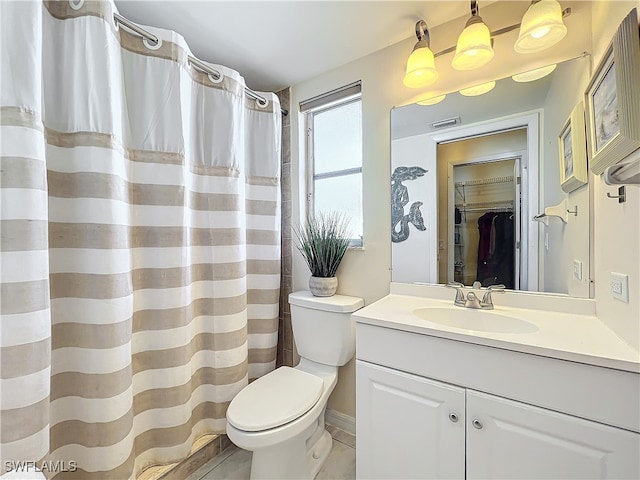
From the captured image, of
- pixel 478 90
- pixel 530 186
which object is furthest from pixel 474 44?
pixel 530 186

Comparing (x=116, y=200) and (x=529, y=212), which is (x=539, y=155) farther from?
(x=116, y=200)

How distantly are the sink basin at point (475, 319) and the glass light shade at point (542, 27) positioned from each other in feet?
3.60

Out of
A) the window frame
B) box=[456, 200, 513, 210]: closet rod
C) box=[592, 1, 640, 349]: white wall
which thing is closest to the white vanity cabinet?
box=[592, 1, 640, 349]: white wall

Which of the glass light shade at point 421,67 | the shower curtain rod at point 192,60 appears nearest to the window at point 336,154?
the shower curtain rod at point 192,60

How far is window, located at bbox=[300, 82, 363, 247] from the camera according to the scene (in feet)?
5.69

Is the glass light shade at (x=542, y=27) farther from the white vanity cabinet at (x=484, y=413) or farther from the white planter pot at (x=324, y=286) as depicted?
the white planter pot at (x=324, y=286)

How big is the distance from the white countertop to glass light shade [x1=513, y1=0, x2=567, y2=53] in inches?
40.5

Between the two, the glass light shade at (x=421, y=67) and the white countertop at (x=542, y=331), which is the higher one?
the glass light shade at (x=421, y=67)

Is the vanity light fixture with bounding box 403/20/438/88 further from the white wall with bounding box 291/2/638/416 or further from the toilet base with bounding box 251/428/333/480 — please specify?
the toilet base with bounding box 251/428/333/480

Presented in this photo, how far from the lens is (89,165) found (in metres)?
1.02

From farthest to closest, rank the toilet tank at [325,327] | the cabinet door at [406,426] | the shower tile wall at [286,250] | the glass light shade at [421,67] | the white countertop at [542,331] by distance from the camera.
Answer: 1. the shower tile wall at [286,250]
2. the toilet tank at [325,327]
3. the glass light shade at [421,67]
4. the cabinet door at [406,426]
5. the white countertop at [542,331]

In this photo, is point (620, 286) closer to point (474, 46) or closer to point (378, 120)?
point (474, 46)

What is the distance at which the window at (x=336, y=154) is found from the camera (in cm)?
173

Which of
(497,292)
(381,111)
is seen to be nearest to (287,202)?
(381,111)
